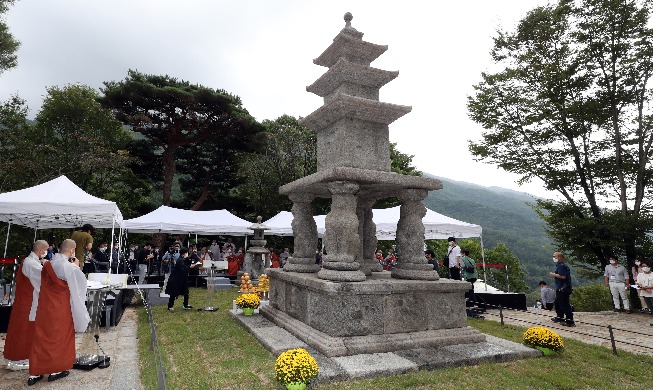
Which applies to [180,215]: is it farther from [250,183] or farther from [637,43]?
[637,43]

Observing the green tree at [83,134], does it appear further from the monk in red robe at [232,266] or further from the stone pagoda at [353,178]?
the stone pagoda at [353,178]

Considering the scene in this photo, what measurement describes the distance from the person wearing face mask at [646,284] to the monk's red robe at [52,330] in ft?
55.2

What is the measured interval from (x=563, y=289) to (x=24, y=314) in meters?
12.4

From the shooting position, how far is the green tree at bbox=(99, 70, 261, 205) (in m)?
24.4

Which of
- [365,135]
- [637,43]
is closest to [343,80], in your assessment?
[365,135]

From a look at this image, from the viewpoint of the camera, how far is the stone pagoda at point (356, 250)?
6309 mm

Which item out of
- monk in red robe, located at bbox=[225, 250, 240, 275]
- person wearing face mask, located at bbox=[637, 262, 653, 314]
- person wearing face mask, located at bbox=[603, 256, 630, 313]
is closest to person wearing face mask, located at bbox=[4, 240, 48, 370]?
monk in red robe, located at bbox=[225, 250, 240, 275]

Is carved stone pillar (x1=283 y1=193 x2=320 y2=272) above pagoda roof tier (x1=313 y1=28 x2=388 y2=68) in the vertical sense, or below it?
below

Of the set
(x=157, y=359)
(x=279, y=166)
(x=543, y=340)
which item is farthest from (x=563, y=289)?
(x=279, y=166)

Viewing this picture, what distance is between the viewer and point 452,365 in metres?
5.74

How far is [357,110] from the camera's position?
7.87m

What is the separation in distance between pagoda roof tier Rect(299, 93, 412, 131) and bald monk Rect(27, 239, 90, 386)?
557 centimetres

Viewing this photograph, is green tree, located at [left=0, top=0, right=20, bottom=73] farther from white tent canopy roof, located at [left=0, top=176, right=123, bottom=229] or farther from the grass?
the grass

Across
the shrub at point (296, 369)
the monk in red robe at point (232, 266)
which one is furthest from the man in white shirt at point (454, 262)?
the monk in red robe at point (232, 266)
